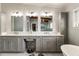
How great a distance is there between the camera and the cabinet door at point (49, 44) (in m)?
1.96

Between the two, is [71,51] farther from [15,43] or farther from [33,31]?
[15,43]

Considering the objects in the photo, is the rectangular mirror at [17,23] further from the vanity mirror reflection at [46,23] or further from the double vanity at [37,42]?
the vanity mirror reflection at [46,23]

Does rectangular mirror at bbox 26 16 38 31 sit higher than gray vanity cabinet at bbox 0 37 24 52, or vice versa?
rectangular mirror at bbox 26 16 38 31

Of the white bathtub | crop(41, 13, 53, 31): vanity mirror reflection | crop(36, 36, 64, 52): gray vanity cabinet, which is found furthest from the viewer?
crop(41, 13, 53, 31): vanity mirror reflection

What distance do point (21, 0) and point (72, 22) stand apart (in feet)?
3.90

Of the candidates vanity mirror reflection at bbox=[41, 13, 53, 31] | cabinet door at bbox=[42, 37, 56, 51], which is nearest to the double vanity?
cabinet door at bbox=[42, 37, 56, 51]

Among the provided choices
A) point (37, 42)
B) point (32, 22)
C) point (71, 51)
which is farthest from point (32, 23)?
point (71, 51)

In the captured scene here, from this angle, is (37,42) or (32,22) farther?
(32,22)

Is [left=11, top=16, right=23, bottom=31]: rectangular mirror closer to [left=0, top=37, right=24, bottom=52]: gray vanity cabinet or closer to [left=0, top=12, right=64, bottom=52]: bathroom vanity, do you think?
[left=0, top=12, right=64, bottom=52]: bathroom vanity

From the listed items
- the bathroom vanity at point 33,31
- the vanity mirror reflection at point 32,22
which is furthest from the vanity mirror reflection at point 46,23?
the vanity mirror reflection at point 32,22

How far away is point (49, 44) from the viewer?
2.03m

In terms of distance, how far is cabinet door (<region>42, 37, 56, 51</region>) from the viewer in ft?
6.43

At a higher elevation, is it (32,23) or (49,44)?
(32,23)

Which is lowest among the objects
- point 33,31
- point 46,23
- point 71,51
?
point 71,51
